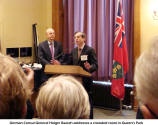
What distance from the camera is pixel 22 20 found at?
208 inches

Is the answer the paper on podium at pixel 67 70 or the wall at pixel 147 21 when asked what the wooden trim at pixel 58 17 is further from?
the paper on podium at pixel 67 70

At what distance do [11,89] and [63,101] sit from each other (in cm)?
20

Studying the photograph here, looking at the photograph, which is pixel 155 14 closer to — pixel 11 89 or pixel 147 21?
pixel 147 21

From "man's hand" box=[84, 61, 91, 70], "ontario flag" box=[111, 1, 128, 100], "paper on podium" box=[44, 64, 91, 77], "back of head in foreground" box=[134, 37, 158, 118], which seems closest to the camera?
"back of head in foreground" box=[134, 37, 158, 118]

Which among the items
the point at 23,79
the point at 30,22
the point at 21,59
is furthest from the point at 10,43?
the point at 23,79

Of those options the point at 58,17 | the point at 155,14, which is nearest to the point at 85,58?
the point at 155,14

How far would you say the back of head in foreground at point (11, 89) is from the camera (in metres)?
0.81

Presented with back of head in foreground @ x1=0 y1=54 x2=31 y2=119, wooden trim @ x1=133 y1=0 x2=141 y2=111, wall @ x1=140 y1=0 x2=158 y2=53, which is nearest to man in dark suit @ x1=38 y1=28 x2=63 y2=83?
wooden trim @ x1=133 y1=0 x2=141 y2=111

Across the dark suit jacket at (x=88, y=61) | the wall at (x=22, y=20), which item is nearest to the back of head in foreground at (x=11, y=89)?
the dark suit jacket at (x=88, y=61)

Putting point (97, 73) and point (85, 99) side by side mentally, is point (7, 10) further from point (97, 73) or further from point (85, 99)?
point (85, 99)

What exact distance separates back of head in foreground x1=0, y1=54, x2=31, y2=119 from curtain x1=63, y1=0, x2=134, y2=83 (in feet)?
13.1

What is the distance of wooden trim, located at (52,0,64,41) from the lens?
5520 mm

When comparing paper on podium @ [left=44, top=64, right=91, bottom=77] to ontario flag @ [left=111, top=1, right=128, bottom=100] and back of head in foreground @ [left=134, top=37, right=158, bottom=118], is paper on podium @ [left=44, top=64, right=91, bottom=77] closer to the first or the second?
ontario flag @ [left=111, top=1, right=128, bottom=100]

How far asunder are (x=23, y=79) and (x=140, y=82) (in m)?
0.46
